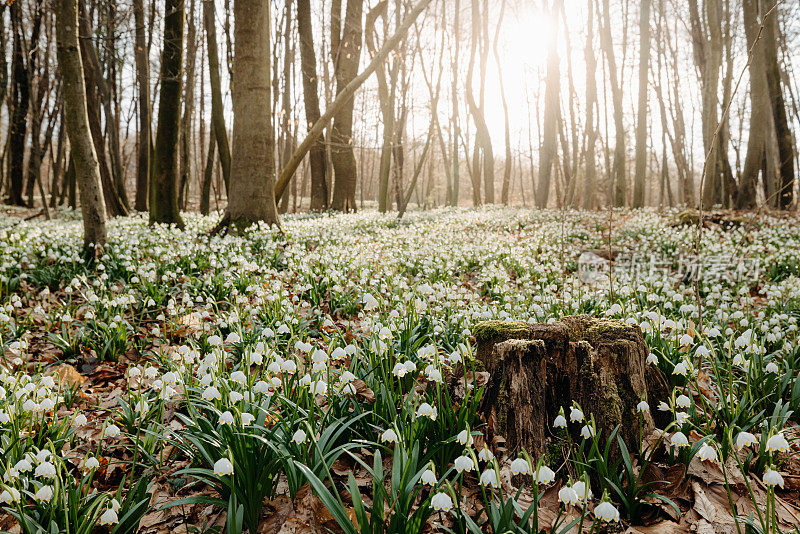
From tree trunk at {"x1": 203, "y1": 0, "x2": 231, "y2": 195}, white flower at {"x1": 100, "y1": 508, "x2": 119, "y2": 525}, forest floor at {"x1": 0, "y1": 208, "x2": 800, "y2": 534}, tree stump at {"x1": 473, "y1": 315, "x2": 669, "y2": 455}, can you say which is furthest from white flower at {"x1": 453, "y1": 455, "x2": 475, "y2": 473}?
tree trunk at {"x1": 203, "y1": 0, "x2": 231, "y2": 195}

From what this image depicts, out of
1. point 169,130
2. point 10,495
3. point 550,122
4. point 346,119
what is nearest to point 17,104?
point 346,119

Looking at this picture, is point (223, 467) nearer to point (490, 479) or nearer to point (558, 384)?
point (490, 479)

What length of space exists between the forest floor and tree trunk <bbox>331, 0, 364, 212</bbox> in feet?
33.4

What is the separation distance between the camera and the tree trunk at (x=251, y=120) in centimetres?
819

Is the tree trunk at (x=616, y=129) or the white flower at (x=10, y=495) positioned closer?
the white flower at (x=10, y=495)

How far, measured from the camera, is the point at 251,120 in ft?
27.2

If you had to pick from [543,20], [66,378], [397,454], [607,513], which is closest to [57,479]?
[397,454]

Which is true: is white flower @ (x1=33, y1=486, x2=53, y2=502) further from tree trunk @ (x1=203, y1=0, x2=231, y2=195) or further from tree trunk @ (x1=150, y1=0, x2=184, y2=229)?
tree trunk @ (x1=203, y1=0, x2=231, y2=195)

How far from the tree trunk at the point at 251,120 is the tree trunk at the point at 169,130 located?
181 cm

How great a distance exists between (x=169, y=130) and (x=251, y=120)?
2.23m

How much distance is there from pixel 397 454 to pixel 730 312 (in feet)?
14.4

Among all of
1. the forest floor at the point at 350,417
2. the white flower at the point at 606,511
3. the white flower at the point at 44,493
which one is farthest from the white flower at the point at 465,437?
the white flower at the point at 44,493

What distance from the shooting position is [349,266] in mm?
6480

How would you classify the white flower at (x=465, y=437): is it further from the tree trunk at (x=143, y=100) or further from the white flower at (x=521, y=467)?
the tree trunk at (x=143, y=100)
